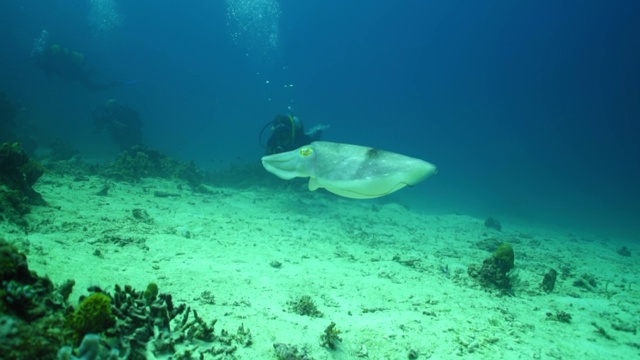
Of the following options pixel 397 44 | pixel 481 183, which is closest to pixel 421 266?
pixel 481 183

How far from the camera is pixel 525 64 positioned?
9862cm

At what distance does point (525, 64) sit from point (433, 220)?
109 meters

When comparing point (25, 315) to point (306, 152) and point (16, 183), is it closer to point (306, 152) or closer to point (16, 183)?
point (306, 152)

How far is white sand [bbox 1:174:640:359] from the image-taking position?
3781 millimetres

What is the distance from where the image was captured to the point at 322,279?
18.0 ft

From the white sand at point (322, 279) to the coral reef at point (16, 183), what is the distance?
0.99 ft

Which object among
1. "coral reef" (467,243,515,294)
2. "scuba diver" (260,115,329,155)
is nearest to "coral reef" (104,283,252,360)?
"coral reef" (467,243,515,294)

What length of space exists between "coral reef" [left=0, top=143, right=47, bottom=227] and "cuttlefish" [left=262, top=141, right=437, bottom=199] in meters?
4.98

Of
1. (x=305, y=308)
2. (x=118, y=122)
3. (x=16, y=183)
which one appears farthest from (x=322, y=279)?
(x=118, y=122)

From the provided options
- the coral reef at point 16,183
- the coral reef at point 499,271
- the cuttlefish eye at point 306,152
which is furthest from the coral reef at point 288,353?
the coral reef at point 16,183

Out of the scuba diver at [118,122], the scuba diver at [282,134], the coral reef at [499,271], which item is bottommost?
the coral reef at [499,271]

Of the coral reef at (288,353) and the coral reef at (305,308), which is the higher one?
the coral reef at (305,308)

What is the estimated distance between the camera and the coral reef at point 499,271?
6090mm

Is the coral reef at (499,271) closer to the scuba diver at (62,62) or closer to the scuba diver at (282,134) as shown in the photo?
the scuba diver at (282,134)
